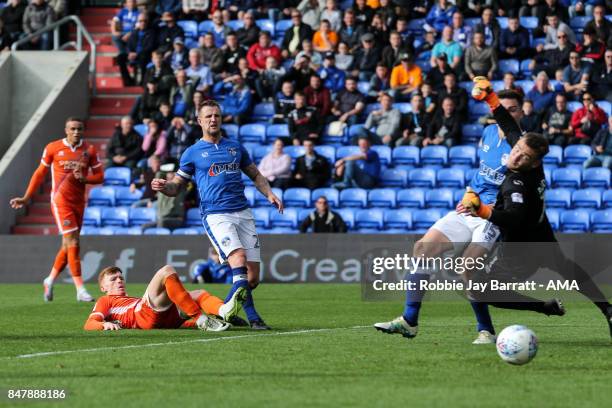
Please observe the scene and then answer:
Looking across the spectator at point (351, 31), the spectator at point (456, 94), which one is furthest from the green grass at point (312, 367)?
the spectator at point (351, 31)

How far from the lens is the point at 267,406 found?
657 centimetres

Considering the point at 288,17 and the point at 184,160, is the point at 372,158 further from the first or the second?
the point at 184,160

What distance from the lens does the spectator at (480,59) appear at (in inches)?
959

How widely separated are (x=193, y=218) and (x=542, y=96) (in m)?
7.04

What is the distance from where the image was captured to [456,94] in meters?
23.6

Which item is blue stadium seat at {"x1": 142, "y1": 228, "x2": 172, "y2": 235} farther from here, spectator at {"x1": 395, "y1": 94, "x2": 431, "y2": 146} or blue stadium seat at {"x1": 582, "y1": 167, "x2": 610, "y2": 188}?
blue stadium seat at {"x1": 582, "y1": 167, "x2": 610, "y2": 188}

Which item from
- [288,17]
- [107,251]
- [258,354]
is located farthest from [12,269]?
[258,354]

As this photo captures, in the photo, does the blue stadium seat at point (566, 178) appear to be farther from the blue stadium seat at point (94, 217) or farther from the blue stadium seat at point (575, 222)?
the blue stadium seat at point (94, 217)

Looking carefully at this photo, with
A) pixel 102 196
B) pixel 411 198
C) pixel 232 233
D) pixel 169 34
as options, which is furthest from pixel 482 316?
pixel 169 34

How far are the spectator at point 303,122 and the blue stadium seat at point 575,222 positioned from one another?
5323mm

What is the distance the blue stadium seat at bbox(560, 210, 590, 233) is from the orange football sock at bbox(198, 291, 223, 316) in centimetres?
1177

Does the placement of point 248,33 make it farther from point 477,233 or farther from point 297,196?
point 477,233

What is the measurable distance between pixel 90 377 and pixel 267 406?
163 cm

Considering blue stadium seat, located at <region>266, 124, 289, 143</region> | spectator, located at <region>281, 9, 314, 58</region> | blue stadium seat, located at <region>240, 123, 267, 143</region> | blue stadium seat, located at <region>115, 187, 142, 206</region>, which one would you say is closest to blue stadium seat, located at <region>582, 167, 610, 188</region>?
blue stadium seat, located at <region>266, 124, 289, 143</region>
